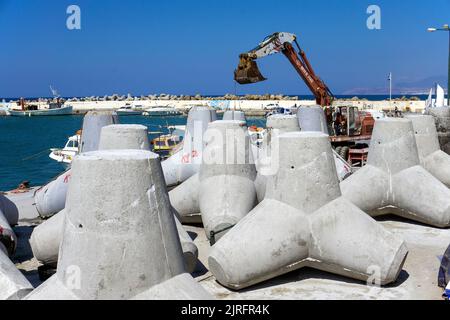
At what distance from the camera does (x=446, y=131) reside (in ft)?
48.6

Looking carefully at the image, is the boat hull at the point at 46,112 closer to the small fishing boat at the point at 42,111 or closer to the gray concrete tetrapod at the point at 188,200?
the small fishing boat at the point at 42,111

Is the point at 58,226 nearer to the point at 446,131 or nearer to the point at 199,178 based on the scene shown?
the point at 199,178

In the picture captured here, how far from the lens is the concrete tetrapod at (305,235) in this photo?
6711mm

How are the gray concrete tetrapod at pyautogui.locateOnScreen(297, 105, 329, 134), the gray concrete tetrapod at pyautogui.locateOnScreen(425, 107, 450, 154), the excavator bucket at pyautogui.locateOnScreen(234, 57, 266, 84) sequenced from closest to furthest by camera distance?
the gray concrete tetrapod at pyautogui.locateOnScreen(297, 105, 329, 134)
the gray concrete tetrapod at pyautogui.locateOnScreen(425, 107, 450, 154)
the excavator bucket at pyautogui.locateOnScreen(234, 57, 266, 84)

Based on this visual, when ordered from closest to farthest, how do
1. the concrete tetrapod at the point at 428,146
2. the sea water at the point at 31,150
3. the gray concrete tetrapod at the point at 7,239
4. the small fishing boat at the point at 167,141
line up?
the gray concrete tetrapod at the point at 7,239
the concrete tetrapod at the point at 428,146
the small fishing boat at the point at 167,141
the sea water at the point at 31,150

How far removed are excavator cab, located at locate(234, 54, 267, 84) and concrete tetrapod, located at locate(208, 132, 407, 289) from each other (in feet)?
34.8

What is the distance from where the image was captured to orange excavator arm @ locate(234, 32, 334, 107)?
17.7m

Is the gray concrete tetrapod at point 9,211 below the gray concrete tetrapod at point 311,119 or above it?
below

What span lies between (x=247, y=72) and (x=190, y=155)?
6.54m

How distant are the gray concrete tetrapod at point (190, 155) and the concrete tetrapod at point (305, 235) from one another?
15.7 ft

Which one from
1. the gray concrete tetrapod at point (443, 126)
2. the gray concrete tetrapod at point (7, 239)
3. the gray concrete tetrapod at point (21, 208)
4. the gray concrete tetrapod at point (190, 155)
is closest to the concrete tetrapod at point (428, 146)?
the gray concrete tetrapod at point (443, 126)

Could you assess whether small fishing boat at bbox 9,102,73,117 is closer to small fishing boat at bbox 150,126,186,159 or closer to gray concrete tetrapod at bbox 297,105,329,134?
small fishing boat at bbox 150,126,186,159

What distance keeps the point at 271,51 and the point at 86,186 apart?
630 inches

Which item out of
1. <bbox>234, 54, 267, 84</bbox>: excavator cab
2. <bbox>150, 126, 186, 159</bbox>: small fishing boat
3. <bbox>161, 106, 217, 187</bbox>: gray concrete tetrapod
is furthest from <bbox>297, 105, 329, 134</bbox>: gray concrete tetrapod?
<bbox>150, 126, 186, 159</bbox>: small fishing boat
